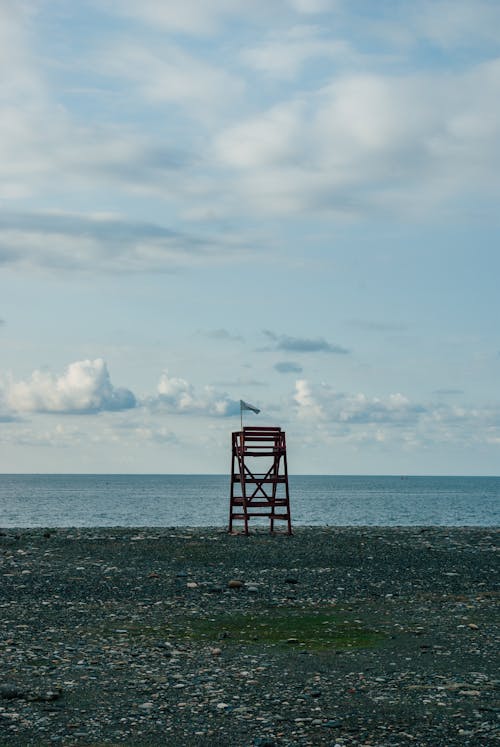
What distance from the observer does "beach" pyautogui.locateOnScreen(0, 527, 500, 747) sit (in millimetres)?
11219

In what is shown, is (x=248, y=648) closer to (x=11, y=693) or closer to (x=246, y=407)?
(x=11, y=693)

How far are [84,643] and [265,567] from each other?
10.7 meters

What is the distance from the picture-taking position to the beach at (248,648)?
1122 cm

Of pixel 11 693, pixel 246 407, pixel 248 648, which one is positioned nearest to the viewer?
pixel 11 693

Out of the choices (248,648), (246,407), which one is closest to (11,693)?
(248,648)

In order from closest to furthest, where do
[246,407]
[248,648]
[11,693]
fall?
[11,693] < [248,648] < [246,407]

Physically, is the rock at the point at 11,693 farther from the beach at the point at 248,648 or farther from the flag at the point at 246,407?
the flag at the point at 246,407

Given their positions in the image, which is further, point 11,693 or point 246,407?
point 246,407

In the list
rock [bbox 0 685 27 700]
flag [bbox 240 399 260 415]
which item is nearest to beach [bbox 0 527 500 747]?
rock [bbox 0 685 27 700]

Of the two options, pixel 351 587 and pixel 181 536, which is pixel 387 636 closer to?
pixel 351 587

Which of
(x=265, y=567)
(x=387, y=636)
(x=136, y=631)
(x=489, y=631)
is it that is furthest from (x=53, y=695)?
(x=265, y=567)

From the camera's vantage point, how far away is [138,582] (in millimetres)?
22844

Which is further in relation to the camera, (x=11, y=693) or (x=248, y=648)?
(x=248, y=648)

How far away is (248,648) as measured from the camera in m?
15.6
